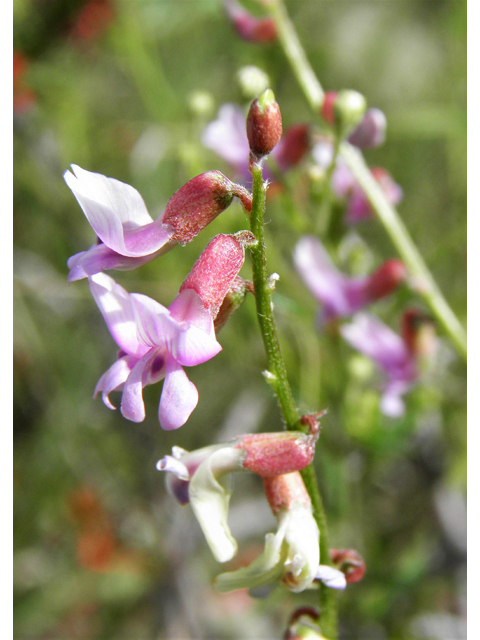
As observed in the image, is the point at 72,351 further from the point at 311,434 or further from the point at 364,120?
the point at 311,434

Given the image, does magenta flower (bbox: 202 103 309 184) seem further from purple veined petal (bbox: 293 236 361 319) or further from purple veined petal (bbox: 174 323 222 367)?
purple veined petal (bbox: 174 323 222 367)

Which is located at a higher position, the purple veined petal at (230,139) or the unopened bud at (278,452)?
the purple veined petal at (230,139)

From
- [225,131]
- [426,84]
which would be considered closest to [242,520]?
[225,131]

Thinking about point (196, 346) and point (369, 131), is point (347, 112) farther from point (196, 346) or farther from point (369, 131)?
point (196, 346)

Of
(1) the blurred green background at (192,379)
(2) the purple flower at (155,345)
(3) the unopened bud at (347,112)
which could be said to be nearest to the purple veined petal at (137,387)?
(2) the purple flower at (155,345)

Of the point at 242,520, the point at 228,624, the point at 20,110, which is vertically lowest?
the point at 228,624

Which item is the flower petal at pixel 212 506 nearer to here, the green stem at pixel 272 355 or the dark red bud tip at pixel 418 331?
the green stem at pixel 272 355
